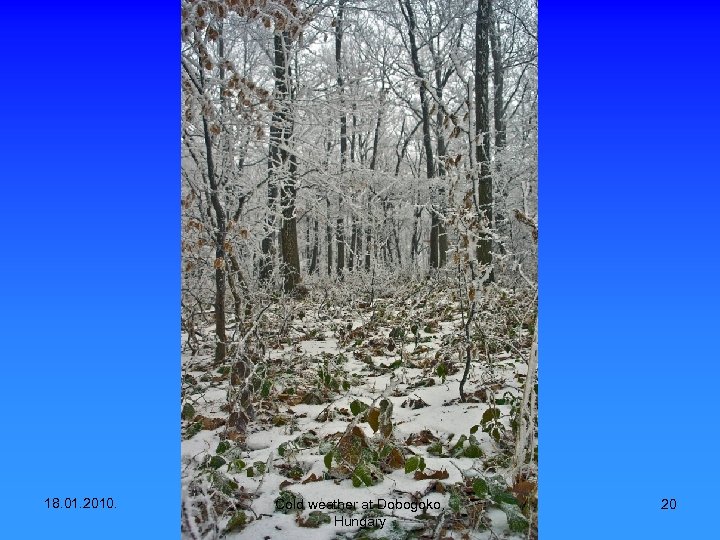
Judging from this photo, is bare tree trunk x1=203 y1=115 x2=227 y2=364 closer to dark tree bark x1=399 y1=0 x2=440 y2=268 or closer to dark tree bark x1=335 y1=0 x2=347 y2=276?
dark tree bark x1=335 y1=0 x2=347 y2=276

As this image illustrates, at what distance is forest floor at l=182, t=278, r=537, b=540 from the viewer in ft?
6.38

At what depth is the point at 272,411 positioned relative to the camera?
253 cm

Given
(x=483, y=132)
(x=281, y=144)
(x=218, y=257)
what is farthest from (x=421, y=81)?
(x=218, y=257)

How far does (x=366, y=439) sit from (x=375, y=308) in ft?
3.36

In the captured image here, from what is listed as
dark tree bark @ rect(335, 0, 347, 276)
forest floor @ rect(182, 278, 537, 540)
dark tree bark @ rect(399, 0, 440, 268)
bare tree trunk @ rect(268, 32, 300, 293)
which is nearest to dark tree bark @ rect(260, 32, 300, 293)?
bare tree trunk @ rect(268, 32, 300, 293)

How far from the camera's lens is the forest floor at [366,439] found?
195 cm

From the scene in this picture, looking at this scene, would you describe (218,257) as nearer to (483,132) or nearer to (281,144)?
(281,144)

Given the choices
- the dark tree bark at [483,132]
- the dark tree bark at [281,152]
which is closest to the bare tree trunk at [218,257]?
the dark tree bark at [281,152]

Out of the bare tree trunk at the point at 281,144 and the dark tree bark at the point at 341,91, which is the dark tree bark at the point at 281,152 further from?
the dark tree bark at the point at 341,91

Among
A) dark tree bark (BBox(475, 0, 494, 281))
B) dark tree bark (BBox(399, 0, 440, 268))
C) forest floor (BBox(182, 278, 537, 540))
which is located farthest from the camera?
dark tree bark (BBox(399, 0, 440, 268))

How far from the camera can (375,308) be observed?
310 cm
